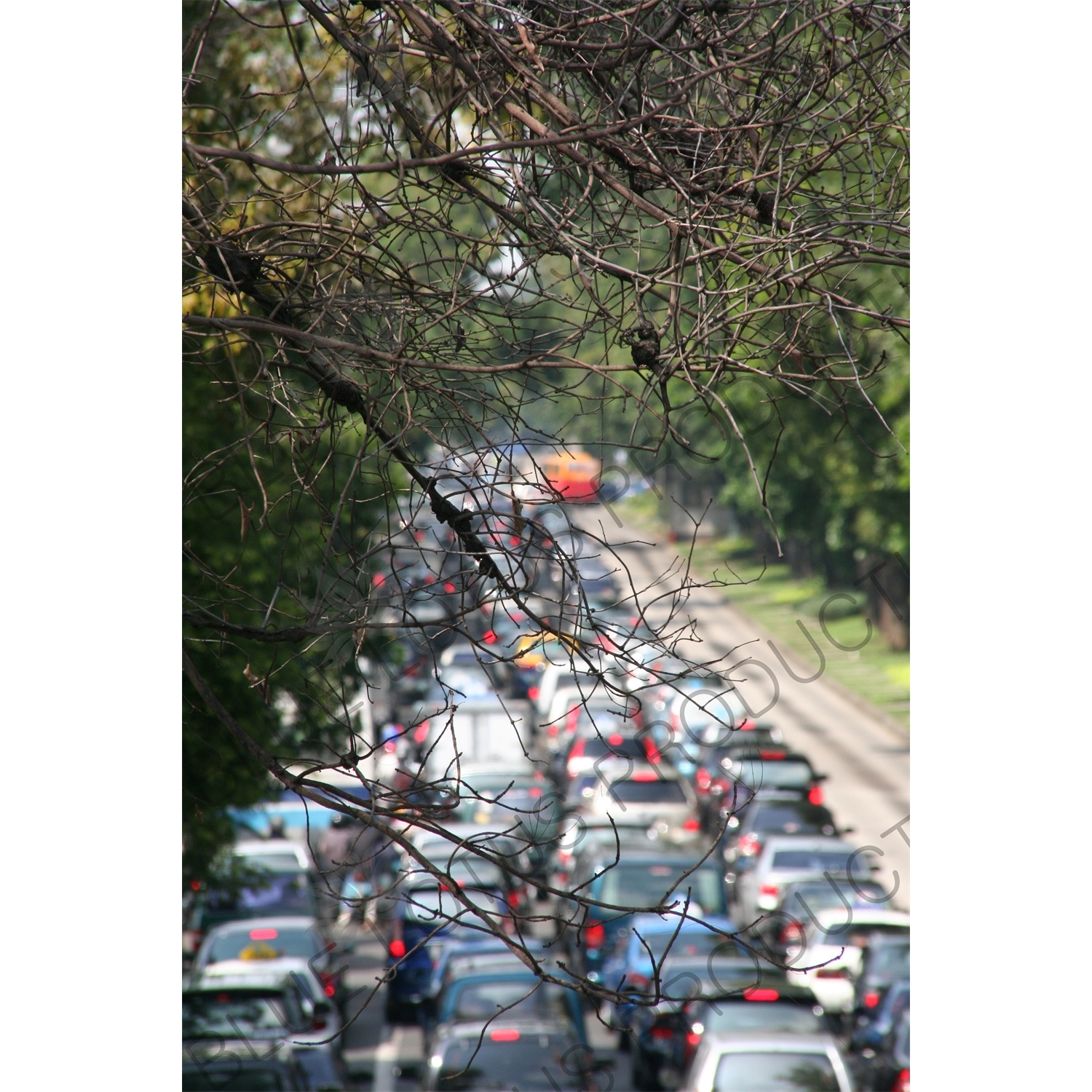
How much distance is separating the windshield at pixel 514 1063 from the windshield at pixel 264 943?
3.29m

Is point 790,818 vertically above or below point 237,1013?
above

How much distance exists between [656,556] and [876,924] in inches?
743

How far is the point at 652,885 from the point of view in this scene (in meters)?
13.3

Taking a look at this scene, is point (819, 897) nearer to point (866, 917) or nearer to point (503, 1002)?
point (866, 917)

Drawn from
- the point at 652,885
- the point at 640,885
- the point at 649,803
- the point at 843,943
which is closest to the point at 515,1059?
the point at 843,943

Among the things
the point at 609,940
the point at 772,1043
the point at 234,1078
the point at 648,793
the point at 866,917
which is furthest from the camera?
the point at 648,793

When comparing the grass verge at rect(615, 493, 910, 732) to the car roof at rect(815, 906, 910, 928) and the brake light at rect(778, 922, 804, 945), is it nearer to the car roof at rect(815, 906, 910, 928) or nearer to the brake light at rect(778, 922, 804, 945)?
the car roof at rect(815, 906, 910, 928)

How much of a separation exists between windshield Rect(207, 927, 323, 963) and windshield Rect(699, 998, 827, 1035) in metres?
4.18

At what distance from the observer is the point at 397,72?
362cm

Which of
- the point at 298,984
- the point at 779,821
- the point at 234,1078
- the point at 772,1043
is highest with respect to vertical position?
the point at 779,821

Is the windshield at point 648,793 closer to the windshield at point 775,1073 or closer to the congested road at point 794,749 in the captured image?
the congested road at point 794,749

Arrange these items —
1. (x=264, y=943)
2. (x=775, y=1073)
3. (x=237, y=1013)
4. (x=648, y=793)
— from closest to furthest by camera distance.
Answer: (x=775, y=1073) < (x=237, y=1013) < (x=264, y=943) < (x=648, y=793)

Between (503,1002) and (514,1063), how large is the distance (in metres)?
1.55

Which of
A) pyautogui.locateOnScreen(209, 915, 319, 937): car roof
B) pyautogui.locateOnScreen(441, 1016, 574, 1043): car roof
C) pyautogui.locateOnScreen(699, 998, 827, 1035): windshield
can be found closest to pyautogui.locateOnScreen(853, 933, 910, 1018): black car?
pyautogui.locateOnScreen(699, 998, 827, 1035): windshield
